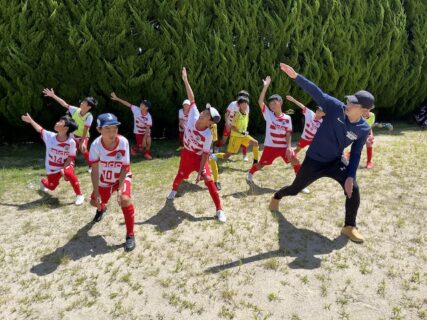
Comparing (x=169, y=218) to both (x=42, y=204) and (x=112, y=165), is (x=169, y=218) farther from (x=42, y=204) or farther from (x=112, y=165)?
(x=42, y=204)

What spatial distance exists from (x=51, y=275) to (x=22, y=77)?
21.3ft

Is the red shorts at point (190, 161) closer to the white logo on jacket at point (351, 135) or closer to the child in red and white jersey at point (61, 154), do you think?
the child in red and white jersey at point (61, 154)

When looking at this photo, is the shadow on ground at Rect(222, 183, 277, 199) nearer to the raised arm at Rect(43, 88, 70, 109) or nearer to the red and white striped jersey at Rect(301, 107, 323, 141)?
the red and white striped jersey at Rect(301, 107, 323, 141)

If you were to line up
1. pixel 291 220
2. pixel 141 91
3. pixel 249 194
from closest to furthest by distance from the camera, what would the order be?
pixel 291 220 → pixel 249 194 → pixel 141 91

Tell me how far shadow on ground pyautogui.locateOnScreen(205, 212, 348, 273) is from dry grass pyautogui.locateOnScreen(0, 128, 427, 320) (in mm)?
14

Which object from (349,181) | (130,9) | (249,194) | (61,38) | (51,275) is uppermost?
(130,9)

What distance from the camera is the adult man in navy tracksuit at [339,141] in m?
4.73

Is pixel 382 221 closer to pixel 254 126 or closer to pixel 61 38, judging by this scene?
pixel 254 126

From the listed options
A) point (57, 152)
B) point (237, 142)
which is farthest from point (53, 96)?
point (237, 142)

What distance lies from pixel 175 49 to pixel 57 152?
4550 mm

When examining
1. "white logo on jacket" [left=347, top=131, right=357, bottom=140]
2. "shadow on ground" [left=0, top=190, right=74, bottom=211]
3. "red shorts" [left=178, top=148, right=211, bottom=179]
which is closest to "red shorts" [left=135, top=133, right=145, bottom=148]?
"shadow on ground" [left=0, top=190, right=74, bottom=211]

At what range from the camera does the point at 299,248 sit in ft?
16.1

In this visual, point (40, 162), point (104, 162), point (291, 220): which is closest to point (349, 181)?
point (291, 220)

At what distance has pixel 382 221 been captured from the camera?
569cm
